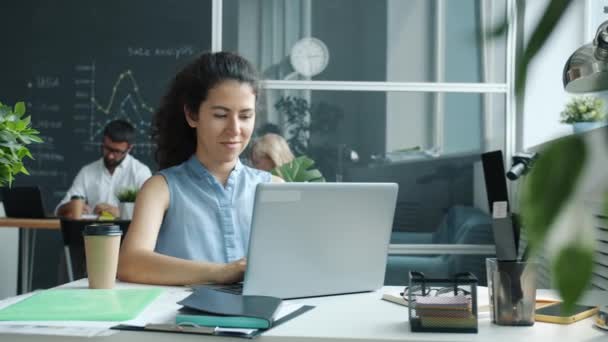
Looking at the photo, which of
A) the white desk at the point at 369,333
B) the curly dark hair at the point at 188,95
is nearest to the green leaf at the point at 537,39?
the white desk at the point at 369,333

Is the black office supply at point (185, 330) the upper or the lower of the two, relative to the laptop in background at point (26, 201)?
lower

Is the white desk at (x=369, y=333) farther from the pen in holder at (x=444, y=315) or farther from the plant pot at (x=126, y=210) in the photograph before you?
the plant pot at (x=126, y=210)

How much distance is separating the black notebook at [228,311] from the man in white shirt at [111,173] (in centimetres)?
368

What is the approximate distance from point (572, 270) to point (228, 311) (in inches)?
40.0

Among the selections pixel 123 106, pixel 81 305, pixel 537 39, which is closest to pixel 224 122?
pixel 81 305

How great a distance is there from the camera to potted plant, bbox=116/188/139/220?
3.69 meters

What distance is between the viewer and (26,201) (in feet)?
13.9

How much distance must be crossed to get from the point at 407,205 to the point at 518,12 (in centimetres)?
433

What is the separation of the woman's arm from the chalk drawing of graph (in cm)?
333

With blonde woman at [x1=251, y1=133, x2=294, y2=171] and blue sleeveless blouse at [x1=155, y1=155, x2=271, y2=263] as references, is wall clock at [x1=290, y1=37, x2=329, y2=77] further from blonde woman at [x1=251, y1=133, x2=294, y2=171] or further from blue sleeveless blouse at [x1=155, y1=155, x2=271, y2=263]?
blue sleeveless blouse at [x1=155, y1=155, x2=271, y2=263]

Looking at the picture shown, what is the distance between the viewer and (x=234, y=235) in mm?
1941

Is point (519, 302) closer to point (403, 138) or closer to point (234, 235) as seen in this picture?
point (234, 235)

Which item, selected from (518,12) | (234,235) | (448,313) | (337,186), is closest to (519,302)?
(448,313)

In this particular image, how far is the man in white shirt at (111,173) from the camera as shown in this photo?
480 cm
